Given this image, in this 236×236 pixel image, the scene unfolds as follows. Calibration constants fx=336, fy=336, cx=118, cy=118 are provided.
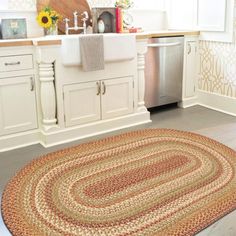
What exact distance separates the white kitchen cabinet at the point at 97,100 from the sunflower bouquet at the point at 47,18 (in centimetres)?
65

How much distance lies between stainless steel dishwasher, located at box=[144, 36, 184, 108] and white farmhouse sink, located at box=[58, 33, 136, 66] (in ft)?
1.46

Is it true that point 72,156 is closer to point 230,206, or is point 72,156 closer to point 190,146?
point 190,146

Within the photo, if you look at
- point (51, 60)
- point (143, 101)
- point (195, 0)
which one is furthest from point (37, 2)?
point (195, 0)

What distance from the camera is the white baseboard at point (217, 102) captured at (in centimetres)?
367

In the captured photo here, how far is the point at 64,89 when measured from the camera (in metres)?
2.89

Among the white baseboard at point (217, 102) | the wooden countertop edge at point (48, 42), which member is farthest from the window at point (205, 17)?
the wooden countertop edge at point (48, 42)

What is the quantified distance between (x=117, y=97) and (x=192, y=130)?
2.55 feet

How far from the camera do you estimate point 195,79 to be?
4023mm

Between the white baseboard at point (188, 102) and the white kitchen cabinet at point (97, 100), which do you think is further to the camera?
the white baseboard at point (188, 102)

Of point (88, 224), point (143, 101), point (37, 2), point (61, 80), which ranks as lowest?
point (88, 224)

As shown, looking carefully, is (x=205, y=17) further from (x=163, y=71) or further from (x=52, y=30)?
(x=52, y=30)

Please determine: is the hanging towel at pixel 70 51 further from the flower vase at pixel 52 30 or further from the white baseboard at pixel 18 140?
the white baseboard at pixel 18 140

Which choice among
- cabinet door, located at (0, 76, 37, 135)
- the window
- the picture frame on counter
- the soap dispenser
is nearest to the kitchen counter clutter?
cabinet door, located at (0, 76, 37, 135)

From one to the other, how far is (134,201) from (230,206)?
21.7 inches
